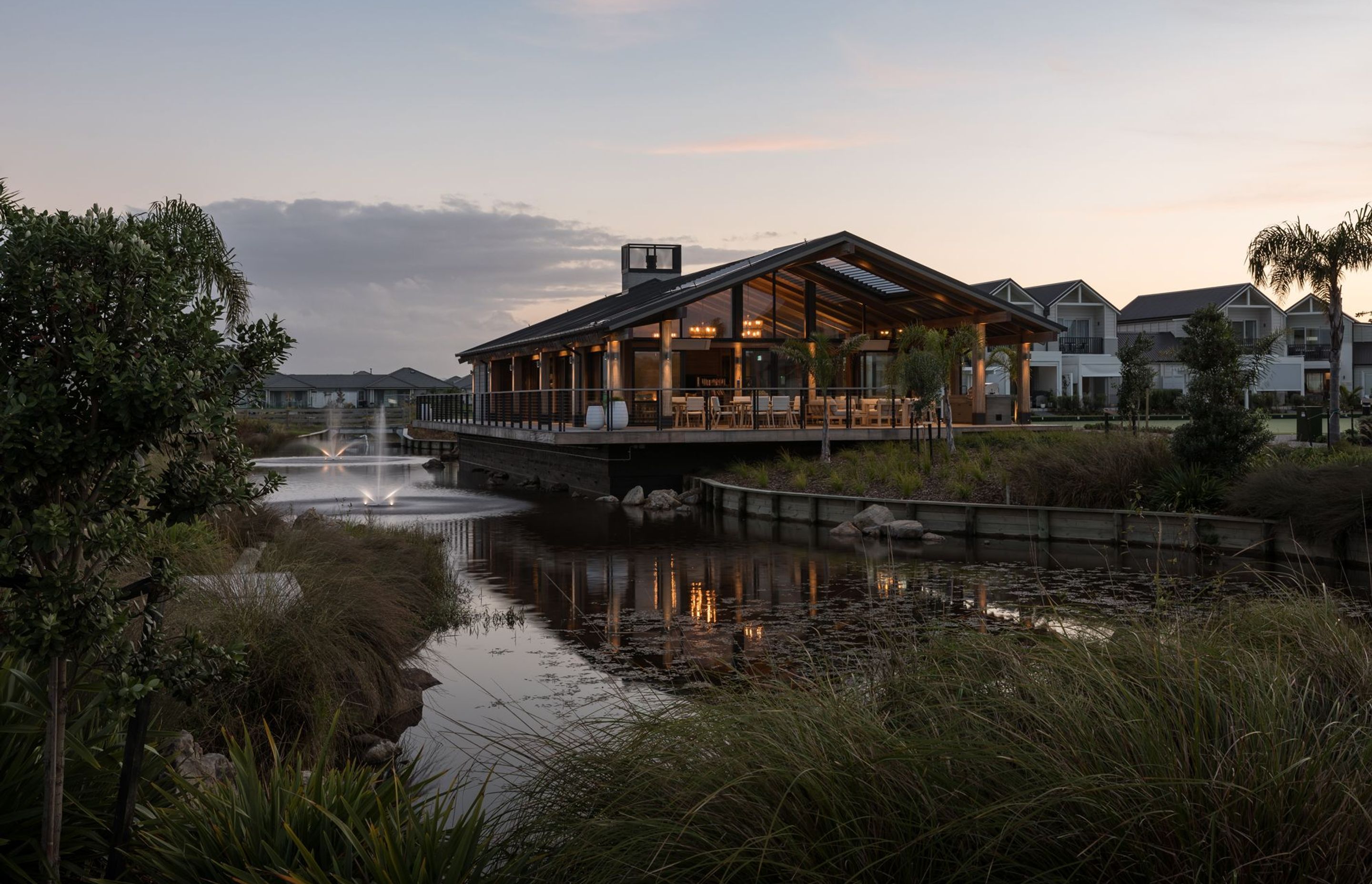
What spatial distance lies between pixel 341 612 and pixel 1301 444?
2401 cm

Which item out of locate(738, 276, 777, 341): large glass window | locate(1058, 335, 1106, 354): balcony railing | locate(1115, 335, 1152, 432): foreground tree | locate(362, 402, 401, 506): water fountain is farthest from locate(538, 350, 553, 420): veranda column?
locate(1058, 335, 1106, 354): balcony railing

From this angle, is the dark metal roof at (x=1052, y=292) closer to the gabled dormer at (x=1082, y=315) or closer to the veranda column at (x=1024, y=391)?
the gabled dormer at (x=1082, y=315)

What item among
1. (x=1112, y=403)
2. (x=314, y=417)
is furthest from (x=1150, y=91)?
(x=314, y=417)

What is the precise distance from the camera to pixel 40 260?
358 cm

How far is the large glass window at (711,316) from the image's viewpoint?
104 feet

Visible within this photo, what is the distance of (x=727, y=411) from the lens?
1148 inches

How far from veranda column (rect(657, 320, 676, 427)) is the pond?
4.38 metres

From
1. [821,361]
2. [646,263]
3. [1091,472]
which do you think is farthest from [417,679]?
[646,263]

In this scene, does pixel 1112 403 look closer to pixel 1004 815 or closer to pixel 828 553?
pixel 828 553

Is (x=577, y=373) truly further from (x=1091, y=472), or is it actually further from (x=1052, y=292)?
(x=1052, y=292)

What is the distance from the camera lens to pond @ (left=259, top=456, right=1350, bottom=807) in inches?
323

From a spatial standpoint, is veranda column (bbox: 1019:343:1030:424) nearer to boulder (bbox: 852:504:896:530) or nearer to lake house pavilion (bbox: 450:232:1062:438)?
lake house pavilion (bbox: 450:232:1062:438)

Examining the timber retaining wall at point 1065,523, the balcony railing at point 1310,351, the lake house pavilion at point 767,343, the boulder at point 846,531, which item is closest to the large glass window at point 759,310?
the lake house pavilion at point 767,343

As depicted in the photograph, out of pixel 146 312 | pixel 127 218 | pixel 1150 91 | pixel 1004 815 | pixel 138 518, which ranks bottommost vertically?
pixel 1004 815
